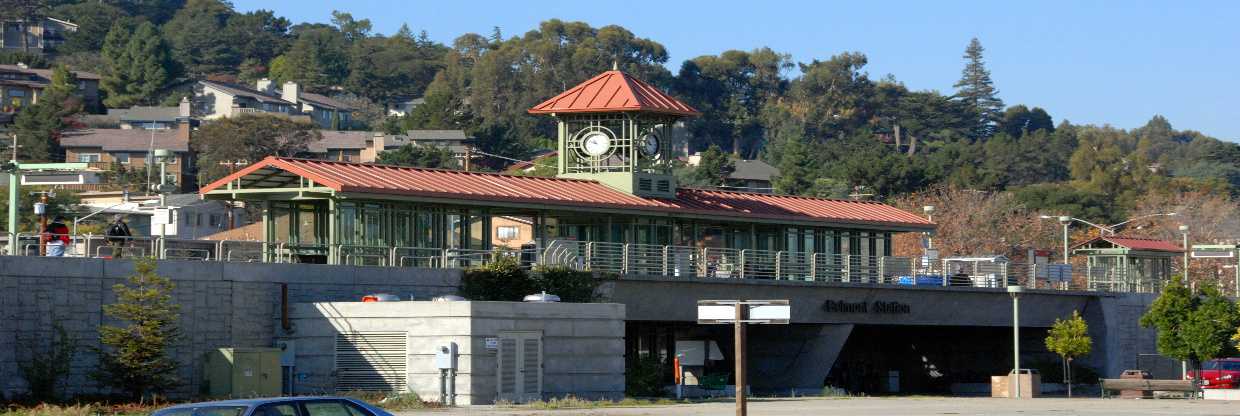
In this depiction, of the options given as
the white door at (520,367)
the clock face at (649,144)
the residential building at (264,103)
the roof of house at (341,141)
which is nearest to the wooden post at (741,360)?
the white door at (520,367)

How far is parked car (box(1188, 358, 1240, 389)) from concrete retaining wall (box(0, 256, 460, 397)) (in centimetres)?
2403

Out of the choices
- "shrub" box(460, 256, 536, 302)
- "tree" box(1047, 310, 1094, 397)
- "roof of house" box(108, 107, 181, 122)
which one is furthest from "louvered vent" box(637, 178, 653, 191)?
"roof of house" box(108, 107, 181, 122)

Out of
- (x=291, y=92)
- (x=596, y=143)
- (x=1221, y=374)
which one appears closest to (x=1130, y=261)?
(x=1221, y=374)

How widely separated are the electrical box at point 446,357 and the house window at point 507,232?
50.2 metres

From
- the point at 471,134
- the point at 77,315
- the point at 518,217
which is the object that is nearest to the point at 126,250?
the point at 77,315

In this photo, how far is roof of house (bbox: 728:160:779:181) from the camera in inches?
5807

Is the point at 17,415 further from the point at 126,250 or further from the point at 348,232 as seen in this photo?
the point at 348,232

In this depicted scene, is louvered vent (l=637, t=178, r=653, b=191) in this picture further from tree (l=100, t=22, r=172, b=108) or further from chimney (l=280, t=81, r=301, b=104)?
chimney (l=280, t=81, r=301, b=104)

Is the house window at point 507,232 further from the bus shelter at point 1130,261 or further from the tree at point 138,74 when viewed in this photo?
the tree at point 138,74

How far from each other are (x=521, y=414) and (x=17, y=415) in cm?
939

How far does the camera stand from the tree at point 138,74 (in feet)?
598

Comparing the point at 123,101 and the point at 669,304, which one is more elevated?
the point at 123,101

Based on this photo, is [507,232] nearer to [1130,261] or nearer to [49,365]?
[1130,261]

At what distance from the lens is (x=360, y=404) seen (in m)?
24.4
